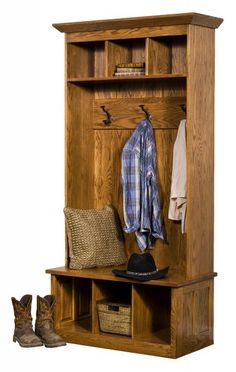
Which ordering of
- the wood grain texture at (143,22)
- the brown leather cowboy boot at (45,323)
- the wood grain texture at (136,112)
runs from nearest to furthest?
the wood grain texture at (143,22)
the brown leather cowboy boot at (45,323)
the wood grain texture at (136,112)

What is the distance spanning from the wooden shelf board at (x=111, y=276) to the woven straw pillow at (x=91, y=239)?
70 millimetres

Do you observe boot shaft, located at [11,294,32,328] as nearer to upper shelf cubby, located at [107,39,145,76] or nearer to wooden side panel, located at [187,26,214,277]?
wooden side panel, located at [187,26,214,277]

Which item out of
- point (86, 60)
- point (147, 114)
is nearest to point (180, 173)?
point (147, 114)

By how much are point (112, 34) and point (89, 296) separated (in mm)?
2168

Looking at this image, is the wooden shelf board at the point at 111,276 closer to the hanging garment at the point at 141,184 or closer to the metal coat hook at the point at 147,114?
the hanging garment at the point at 141,184

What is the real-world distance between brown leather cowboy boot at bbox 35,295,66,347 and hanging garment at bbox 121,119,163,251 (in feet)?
2.89

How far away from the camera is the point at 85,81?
26.7ft

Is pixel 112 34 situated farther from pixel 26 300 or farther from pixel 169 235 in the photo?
pixel 26 300

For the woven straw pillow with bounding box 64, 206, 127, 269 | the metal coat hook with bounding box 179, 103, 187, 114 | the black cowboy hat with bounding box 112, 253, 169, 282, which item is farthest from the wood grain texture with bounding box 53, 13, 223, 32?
the black cowboy hat with bounding box 112, 253, 169, 282

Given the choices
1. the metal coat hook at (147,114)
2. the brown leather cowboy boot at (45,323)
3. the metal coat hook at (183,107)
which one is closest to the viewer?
the brown leather cowboy boot at (45,323)

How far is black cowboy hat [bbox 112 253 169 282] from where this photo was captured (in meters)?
7.48

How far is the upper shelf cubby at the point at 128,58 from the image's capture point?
7789 mm

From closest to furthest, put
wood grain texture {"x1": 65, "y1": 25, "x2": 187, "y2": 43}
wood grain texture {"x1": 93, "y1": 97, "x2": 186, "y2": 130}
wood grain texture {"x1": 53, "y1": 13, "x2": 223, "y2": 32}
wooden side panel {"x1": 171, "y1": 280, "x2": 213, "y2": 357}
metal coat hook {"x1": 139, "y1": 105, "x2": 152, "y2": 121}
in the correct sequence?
Answer: 1. wooden side panel {"x1": 171, "y1": 280, "x2": 213, "y2": 357}
2. wood grain texture {"x1": 53, "y1": 13, "x2": 223, "y2": 32}
3. wood grain texture {"x1": 65, "y1": 25, "x2": 187, "y2": 43}
4. wood grain texture {"x1": 93, "y1": 97, "x2": 186, "y2": 130}
5. metal coat hook {"x1": 139, "y1": 105, "x2": 152, "y2": 121}

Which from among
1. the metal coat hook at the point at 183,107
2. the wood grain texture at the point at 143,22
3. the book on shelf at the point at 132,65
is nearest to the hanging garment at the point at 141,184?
the metal coat hook at the point at 183,107
